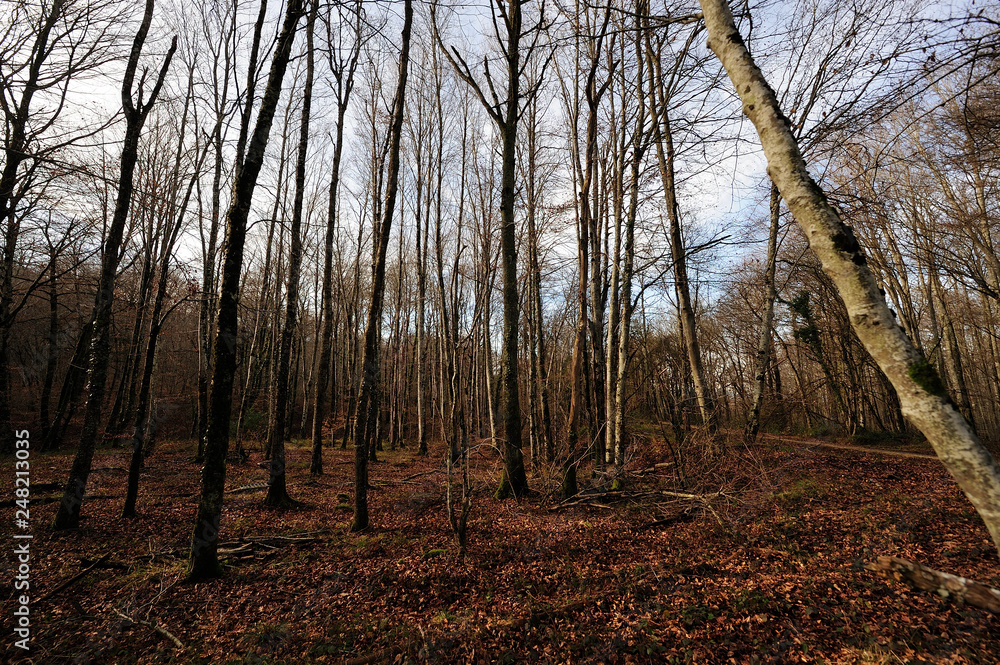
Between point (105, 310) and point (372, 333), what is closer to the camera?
point (105, 310)

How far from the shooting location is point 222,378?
4578 millimetres

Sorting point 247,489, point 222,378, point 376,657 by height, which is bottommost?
point 376,657

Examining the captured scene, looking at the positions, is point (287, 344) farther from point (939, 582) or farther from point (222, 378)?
point (939, 582)

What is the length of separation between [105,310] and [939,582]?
11159 millimetres

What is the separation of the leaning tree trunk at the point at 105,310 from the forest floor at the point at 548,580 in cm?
59

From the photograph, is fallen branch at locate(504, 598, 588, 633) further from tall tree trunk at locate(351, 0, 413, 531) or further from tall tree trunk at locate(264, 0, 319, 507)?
tall tree trunk at locate(264, 0, 319, 507)

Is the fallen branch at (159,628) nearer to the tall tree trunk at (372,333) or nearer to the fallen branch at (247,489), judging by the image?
the tall tree trunk at (372,333)

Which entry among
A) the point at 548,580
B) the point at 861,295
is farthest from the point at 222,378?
the point at 861,295

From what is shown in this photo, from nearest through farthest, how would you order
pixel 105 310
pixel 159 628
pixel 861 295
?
pixel 861 295, pixel 159 628, pixel 105 310

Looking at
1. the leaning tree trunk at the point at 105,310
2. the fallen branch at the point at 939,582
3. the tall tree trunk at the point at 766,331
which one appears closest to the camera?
the fallen branch at the point at 939,582

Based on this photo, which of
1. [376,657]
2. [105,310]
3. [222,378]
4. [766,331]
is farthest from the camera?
[766,331]

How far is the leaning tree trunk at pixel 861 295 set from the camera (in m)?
2.10

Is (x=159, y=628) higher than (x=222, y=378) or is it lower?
lower

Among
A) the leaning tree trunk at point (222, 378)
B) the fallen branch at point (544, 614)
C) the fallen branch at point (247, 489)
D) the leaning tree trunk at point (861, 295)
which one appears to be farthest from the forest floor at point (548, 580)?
the leaning tree trunk at point (861, 295)
